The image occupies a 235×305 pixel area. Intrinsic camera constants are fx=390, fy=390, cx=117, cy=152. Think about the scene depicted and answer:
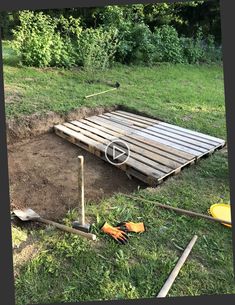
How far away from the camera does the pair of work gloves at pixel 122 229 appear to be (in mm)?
2605

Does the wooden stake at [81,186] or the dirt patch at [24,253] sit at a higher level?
the wooden stake at [81,186]

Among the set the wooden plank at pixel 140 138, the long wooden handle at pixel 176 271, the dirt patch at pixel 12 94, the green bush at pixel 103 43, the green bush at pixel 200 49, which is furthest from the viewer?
the green bush at pixel 200 49

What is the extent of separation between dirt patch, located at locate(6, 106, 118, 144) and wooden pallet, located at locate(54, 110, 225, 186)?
0.09 metres

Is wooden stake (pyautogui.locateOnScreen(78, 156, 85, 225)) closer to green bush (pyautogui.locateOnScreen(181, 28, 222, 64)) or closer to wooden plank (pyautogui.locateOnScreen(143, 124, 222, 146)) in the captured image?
wooden plank (pyautogui.locateOnScreen(143, 124, 222, 146))

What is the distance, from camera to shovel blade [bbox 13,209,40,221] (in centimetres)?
274

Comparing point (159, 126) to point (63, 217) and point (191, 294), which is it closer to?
point (63, 217)

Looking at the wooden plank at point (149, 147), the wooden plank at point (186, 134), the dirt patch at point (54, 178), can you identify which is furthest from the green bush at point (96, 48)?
the dirt patch at point (54, 178)

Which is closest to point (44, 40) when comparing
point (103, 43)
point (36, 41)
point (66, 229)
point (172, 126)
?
point (36, 41)

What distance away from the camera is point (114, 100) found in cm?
450

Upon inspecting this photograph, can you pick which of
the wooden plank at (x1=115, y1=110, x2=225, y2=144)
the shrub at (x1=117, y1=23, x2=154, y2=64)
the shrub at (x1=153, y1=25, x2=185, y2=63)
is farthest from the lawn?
A: the shrub at (x1=153, y1=25, x2=185, y2=63)

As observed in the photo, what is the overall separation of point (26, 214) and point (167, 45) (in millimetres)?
3451

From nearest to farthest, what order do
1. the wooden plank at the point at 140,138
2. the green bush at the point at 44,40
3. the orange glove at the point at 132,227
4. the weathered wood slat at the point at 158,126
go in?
the orange glove at the point at 132,227 → the wooden plank at the point at 140,138 → the weathered wood slat at the point at 158,126 → the green bush at the point at 44,40

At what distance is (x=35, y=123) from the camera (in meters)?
3.84

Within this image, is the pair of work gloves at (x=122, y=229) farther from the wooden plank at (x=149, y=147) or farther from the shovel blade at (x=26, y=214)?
the wooden plank at (x=149, y=147)
